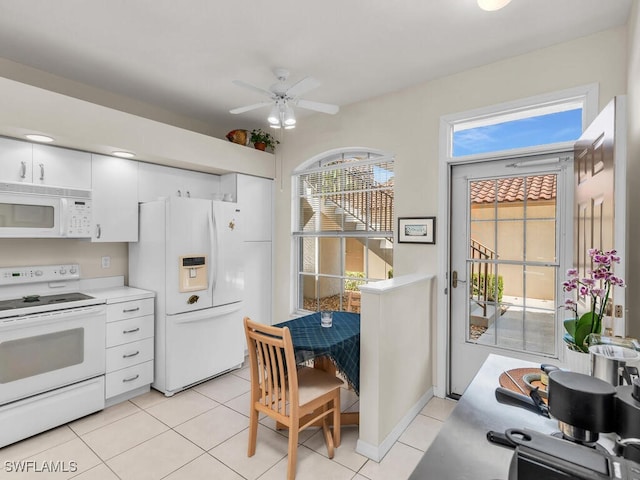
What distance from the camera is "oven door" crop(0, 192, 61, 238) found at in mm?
2492

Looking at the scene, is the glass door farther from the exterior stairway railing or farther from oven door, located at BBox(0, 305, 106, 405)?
oven door, located at BBox(0, 305, 106, 405)

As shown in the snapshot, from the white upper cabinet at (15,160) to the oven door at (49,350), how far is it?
3.51 ft

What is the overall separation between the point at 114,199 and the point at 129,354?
1.42 metres

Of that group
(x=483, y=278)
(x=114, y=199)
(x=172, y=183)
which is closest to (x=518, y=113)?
(x=483, y=278)

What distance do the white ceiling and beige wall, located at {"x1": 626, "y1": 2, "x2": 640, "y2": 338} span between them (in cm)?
47

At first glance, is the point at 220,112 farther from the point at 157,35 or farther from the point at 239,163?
the point at 157,35

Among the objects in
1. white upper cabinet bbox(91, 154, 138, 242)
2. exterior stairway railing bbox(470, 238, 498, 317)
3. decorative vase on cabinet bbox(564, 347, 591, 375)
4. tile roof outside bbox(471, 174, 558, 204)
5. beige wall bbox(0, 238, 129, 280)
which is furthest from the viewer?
white upper cabinet bbox(91, 154, 138, 242)

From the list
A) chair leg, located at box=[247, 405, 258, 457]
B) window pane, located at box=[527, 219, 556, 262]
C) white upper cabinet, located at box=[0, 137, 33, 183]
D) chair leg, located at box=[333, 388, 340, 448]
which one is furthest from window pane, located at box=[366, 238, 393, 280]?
white upper cabinet, located at box=[0, 137, 33, 183]

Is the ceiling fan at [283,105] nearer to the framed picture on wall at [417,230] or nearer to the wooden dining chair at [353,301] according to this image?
the framed picture on wall at [417,230]

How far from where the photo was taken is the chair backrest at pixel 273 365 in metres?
1.98

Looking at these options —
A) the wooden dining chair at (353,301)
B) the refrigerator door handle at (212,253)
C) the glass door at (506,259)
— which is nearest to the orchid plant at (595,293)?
the glass door at (506,259)

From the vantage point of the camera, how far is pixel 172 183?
3598 millimetres

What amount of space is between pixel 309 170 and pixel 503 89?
6.93 feet

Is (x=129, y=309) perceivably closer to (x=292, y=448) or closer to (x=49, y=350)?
(x=49, y=350)
